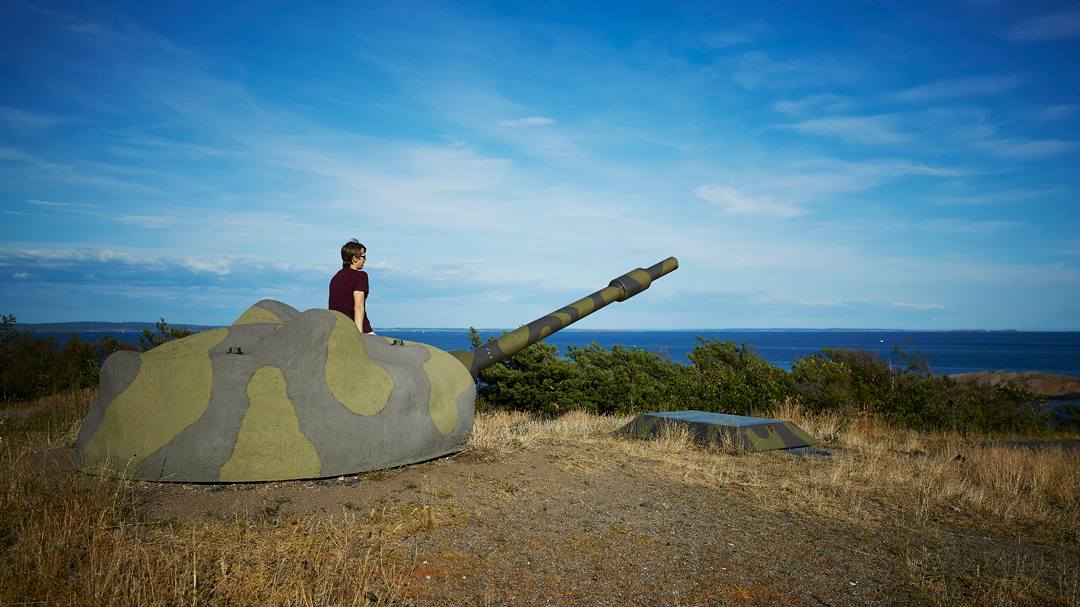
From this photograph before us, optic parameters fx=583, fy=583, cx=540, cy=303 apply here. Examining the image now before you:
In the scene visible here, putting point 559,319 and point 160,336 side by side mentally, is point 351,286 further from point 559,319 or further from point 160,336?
point 160,336

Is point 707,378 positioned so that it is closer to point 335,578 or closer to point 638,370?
point 638,370

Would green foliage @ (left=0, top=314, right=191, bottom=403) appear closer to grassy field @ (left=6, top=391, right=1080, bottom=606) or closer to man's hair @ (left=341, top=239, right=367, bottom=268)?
grassy field @ (left=6, top=391, right=1080, bottom=606)

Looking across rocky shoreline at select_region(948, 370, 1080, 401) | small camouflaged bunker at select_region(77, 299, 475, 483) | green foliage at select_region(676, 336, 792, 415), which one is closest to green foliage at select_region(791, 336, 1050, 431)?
green foliage at select_region(676, 336, 792, 415)

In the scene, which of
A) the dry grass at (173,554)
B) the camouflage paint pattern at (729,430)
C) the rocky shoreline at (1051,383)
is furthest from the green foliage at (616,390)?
the rocky shoreline at (1051,383)

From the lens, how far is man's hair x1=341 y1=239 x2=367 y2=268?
6109mm

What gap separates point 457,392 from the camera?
6.35 meters

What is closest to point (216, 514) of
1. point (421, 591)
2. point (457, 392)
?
point (421, 591)

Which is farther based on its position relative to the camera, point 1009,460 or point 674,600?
point 1009,460

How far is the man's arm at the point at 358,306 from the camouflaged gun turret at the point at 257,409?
685 millimetres

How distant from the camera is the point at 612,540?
15.1ft

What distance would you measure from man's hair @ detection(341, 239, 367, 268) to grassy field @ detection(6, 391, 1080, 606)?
2.48 meters

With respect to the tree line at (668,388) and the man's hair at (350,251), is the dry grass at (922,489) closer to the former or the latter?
the man's hair at (350,251)

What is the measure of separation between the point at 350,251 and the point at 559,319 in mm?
3196

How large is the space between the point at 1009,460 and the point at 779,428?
9.60 ft
